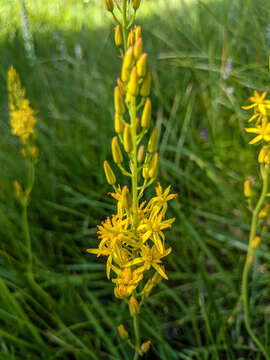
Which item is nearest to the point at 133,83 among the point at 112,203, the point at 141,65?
the point at 141,65

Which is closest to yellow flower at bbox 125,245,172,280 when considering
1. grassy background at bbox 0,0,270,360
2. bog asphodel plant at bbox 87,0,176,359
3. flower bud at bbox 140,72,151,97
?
bog asphodel plant at bbox 87,0,176,359

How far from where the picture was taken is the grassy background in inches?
64.1

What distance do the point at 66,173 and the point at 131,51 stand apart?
1877 mm

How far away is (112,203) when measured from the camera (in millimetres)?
2258

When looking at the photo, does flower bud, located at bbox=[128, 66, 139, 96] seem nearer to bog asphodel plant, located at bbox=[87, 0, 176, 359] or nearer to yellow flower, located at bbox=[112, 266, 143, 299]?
bog asphodel plant, located at bbox=[87, 0, 176, 359]

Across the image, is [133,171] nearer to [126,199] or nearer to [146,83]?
[126,199]

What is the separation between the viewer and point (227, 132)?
8.68 feet

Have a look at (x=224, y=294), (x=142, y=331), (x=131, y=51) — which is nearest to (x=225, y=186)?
(x=224, y=294)

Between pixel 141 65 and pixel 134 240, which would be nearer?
pixel 141 65

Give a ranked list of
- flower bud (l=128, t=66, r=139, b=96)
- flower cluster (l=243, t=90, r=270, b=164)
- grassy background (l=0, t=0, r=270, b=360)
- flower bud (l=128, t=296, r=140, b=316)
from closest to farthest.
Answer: flower bud (l=128, t=66, r=139, b=96), flower bud (l=128, t=296, r=140, b=316), flower cluster (l=243, t=90, r=270, b=164), grassy background (l=0, t=0, r=270, b=360)

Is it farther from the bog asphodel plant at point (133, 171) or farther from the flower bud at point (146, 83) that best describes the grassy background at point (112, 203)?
the flower bud at point (146, 83)

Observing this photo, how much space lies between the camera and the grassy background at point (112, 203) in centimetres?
163

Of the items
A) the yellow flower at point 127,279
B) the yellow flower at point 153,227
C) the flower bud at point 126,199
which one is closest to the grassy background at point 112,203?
the yellow flower at point 127,279

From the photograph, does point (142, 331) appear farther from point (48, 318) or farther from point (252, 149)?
point (252, 149)
